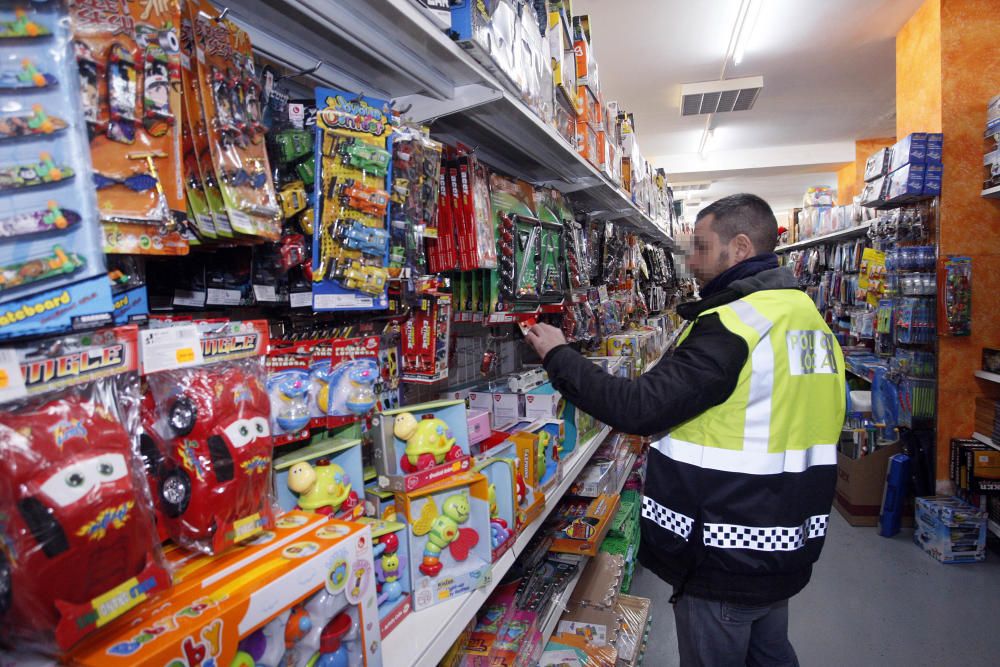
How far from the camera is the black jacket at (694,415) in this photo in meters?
1.52

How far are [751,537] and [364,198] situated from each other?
4.66 ft

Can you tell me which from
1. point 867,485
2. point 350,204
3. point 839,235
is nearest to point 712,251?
point 350,204

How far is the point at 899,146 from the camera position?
169 inches

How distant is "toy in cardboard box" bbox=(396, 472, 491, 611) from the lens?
3.88ft

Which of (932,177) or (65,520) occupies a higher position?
(932,177)

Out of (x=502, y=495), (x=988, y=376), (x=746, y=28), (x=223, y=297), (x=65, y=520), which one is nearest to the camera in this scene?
(x=65, y=520)

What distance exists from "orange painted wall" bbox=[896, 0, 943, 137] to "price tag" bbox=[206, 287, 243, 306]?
5052mm

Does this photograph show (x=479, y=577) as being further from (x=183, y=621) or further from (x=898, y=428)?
(x=898, y=428)

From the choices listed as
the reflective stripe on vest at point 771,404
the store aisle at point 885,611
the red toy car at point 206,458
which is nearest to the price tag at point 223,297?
the red toy car at point 206,458

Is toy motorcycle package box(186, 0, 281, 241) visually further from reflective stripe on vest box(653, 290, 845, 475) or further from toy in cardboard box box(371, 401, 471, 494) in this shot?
reflective stripe on vest box(653, 290, 845, 475)

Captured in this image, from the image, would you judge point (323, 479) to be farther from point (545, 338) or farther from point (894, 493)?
point (894, 493)

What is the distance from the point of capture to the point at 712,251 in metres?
1.92

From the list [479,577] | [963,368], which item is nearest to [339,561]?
[479,577]

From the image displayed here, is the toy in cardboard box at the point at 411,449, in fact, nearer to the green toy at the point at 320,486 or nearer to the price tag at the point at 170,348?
the green toy at the point at 320,486
